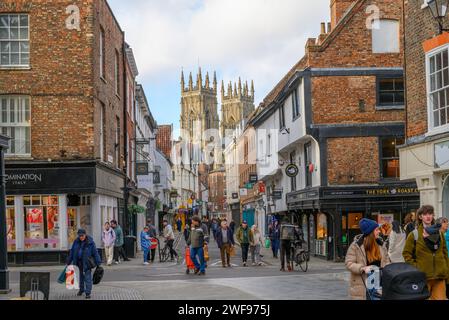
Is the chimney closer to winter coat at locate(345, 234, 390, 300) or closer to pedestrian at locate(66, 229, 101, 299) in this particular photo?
pedestrian at locate(66, 229, 101, 299)

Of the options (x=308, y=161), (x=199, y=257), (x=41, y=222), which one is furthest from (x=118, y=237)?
(x=308, y=161)

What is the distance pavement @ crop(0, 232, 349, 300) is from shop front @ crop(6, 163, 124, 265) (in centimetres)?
92

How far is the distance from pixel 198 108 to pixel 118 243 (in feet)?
476

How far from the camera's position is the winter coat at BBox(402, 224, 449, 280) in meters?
10.0

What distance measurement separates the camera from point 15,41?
28.6 meters

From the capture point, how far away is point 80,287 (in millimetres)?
16922

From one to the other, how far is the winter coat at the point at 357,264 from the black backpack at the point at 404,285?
0.82 m

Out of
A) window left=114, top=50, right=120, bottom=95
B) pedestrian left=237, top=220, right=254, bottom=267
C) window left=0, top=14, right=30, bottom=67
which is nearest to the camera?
pedestrian left=237, top=220, right=254, bottom=267

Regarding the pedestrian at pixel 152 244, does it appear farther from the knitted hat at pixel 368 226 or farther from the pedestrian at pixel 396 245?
the knitted hat at pixel 368 226

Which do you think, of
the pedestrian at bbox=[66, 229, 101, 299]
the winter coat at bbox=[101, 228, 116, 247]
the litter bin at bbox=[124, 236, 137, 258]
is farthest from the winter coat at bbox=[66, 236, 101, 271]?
the litter bin at bbox=[124, 236, 137, 258]

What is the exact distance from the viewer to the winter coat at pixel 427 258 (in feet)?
33.0
